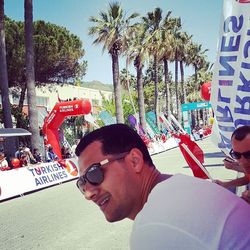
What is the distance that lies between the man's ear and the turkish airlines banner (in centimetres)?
177

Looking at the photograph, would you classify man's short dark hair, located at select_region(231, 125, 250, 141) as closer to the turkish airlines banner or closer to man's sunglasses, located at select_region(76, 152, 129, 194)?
the turkish airlines banner

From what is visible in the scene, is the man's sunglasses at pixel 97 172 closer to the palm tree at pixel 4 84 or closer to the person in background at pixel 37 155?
the person in background at pixel 37 155

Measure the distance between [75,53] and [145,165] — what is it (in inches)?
1651

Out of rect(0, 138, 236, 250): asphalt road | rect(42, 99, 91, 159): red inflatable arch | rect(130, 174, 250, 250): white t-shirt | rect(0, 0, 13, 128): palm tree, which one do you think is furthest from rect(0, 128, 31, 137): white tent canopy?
rect(130, 174, 250, 250): white t-shirt

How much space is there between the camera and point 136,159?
1.77 metres

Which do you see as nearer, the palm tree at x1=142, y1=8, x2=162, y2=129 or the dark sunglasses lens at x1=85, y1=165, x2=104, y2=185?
the dark sunglasses lens at x1=85, y1=165, x2=104, y2=185

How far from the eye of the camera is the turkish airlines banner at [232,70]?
3314mm

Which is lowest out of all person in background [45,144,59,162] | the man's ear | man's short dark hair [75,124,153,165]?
person in background [45,144,59,162]

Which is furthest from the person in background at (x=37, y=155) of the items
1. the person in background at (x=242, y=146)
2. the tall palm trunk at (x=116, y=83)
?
the person in background at (x=242, y=146)

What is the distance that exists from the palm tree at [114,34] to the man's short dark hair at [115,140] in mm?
27483

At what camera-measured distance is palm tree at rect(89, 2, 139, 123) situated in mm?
29406

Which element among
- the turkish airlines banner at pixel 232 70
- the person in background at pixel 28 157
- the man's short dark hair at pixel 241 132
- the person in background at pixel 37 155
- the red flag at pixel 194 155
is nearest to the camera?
the man's short dark hair at pixel 241 132

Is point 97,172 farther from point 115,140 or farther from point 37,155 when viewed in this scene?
point 37,155

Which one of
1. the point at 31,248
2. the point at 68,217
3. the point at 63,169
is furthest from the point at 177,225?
the point at 63,169
